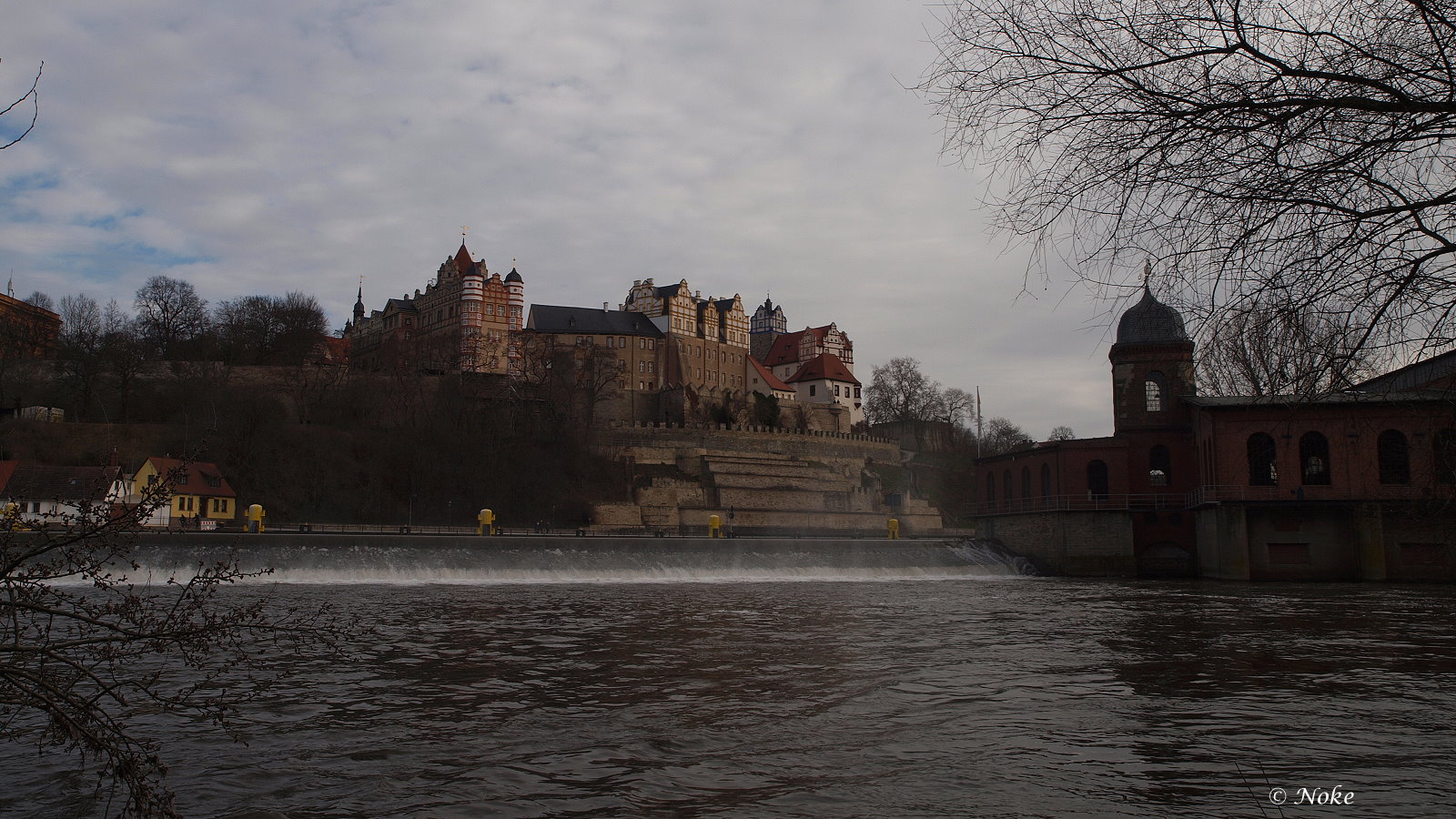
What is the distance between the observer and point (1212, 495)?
39500 millimetres

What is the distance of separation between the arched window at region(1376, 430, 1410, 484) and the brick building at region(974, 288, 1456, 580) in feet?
0.16

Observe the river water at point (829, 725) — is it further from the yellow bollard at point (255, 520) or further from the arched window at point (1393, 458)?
the yellow bollard at point (255, 520)

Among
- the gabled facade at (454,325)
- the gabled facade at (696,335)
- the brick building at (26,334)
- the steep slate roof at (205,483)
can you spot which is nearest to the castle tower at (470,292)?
the gabled facade at (454,325)

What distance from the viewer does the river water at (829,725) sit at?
7.62 m

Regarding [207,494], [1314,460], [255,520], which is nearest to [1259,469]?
[1314,460]

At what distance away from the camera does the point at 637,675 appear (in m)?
13.6

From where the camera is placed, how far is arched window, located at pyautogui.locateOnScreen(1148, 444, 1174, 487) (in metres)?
44.5

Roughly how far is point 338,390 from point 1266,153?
74.9m

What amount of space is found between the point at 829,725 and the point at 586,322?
8919cm

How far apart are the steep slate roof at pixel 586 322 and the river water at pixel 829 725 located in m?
76.9

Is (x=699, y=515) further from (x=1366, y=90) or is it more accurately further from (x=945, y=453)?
(x=1366, y=90)

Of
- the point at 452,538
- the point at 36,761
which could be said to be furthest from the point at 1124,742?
the point at 452,538

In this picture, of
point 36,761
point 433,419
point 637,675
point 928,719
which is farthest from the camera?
point 433,419

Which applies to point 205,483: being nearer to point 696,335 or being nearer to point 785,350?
point 696,335
